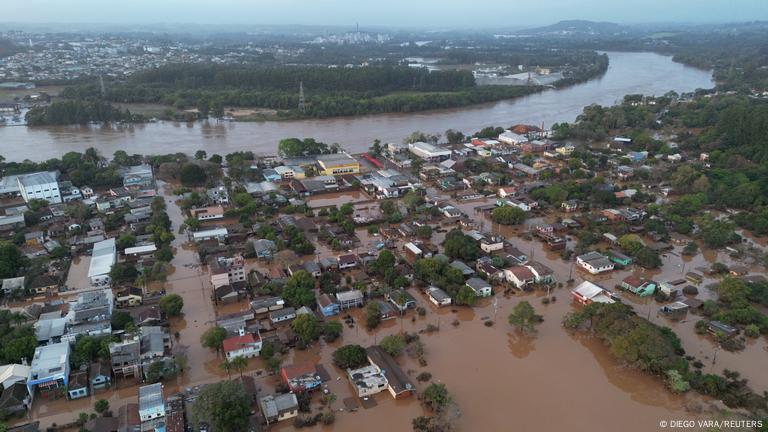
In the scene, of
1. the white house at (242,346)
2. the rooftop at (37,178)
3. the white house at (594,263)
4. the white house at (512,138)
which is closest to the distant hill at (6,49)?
the rooftop at (37,178)

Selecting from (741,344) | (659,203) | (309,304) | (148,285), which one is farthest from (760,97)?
(148,285)

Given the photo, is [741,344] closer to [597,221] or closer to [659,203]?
[597,221]

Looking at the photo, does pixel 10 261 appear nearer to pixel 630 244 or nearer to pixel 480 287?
pixel 480 287

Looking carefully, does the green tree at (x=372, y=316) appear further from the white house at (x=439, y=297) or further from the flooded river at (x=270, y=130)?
the flooded river at (x=270, y=130)

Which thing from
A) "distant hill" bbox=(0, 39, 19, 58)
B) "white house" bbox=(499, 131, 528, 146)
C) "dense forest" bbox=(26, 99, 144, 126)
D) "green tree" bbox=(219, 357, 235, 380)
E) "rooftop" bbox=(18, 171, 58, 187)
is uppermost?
"distant hill" bbox=(0, 39, 19, 58)

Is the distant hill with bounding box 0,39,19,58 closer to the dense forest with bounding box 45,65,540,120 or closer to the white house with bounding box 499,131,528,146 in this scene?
the dense forest with bounding box 45,65,540,120

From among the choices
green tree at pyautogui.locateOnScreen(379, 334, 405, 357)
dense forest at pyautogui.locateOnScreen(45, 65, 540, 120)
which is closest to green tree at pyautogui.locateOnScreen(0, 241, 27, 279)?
green tree at pyautogui.locateOnScreen(379, 334, 405, 357)
